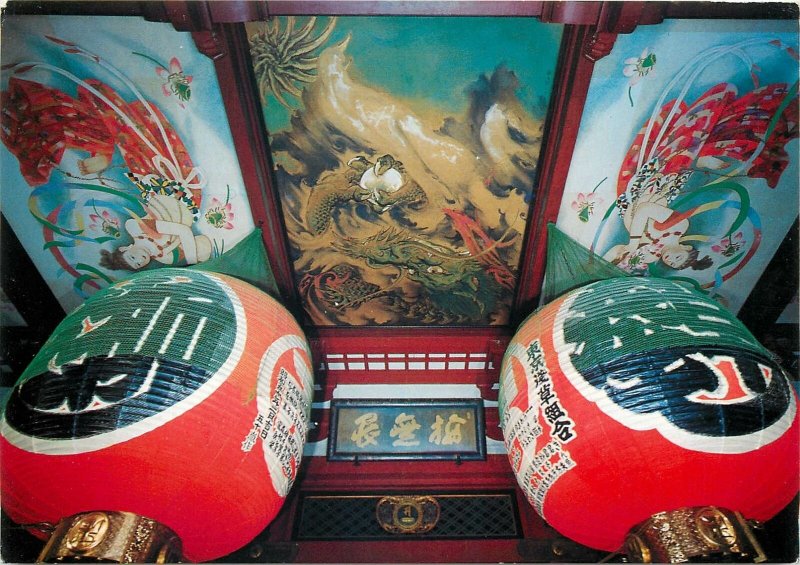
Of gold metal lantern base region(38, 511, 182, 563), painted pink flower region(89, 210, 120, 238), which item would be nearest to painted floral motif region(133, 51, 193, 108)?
painted pink flower region(89, 210, 120, 238)

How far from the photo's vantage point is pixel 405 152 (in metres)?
3.32

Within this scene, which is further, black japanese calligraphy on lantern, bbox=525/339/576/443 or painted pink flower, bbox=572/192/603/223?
painted pink flower, bbox=572/192/603/223

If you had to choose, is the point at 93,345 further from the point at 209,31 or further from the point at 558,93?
the point at 558,93

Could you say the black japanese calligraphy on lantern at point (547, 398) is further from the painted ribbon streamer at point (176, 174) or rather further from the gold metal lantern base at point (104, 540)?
the painted ribbon streamer at point (176, 174)

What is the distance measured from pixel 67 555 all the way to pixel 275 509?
998 millimetres

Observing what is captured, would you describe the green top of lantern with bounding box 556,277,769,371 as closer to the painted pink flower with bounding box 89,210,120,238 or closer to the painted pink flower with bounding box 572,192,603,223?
the painted pink flower with bounding box 572,192,603,223

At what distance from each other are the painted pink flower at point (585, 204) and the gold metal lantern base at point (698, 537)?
196 centimetres

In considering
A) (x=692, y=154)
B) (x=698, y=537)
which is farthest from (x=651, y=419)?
(x=692, y=154)

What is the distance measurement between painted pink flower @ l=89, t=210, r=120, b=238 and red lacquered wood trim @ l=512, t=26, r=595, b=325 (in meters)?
3.01

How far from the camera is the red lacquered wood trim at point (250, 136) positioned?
289 cm

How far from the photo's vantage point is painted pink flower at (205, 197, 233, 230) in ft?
11.8

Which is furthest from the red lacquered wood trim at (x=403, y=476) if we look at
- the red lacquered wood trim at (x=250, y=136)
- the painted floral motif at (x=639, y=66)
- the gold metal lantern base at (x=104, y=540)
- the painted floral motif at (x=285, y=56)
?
the painted floral motif at (x=639, y=66)

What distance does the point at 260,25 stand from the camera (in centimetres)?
281

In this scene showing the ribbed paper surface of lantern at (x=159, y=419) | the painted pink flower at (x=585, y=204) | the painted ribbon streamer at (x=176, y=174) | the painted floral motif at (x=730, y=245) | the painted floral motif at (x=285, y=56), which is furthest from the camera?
the painted floral motif at (x=730, y=245)
